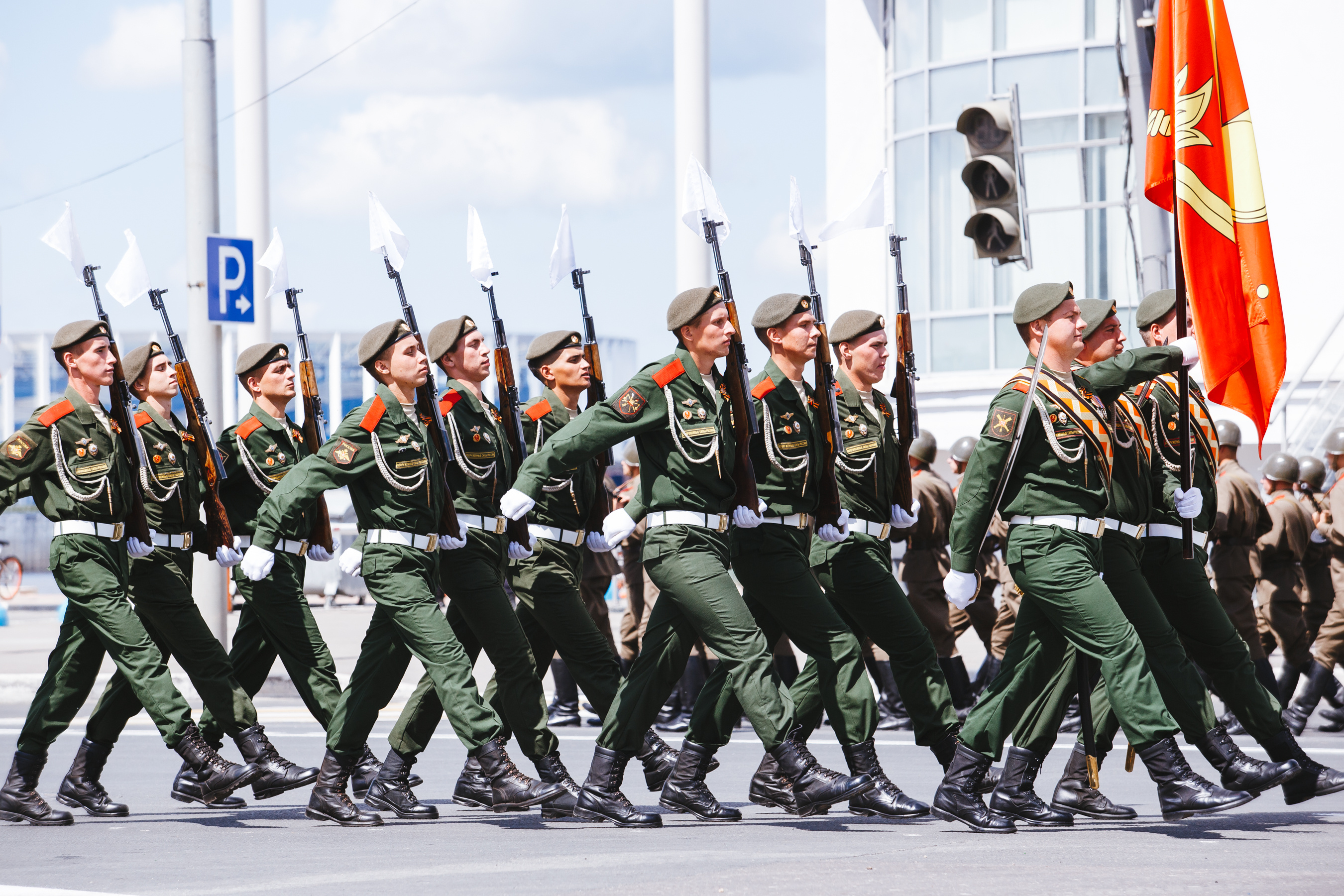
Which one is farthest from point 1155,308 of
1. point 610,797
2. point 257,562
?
point 257,562

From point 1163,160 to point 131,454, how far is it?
4.48m

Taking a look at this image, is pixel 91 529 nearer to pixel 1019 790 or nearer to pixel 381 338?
pixel 381 338

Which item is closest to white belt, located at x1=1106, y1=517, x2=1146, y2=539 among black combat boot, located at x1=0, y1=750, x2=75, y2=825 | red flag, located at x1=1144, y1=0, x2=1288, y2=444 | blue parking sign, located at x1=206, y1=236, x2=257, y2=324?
red flag, located at x1=1144, y1=0, x2=1288, y2=444

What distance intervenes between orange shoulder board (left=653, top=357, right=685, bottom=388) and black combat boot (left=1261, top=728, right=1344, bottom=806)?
2.52 metres

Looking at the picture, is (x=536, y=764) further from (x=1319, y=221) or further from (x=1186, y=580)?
(x=1319, y=221)

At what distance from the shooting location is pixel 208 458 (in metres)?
8.11

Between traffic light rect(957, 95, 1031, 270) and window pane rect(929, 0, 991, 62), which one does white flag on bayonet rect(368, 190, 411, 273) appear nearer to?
traffic light rect(957, 95, 1031, 270)

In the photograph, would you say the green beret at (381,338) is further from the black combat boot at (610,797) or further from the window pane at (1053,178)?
the window pane at (1053,178)

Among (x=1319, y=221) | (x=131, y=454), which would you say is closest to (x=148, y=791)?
(x=131, y=454)

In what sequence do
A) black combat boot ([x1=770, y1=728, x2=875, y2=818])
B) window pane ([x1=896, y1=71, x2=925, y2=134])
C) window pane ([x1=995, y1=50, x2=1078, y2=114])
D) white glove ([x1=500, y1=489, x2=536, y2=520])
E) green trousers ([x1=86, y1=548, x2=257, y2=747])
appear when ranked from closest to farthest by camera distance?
1. black combat boot ([x1=770, y1=728, x2=875, y2=818])
2. white glove ([x1=500, y1=489, x2=536, y2=520])
3. green trousers ([x1=86, y1=548, x2=257, y2=747])
4. window pane ([x1=995, y1=50, x2=1078, y2=114])
5. window pane ([x1=896, y1=71, x2=925, y2=134])

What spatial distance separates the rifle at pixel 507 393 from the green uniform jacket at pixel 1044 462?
2169mm

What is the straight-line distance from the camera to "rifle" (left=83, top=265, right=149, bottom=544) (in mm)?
7547

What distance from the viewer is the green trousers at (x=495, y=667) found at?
748 centimetres

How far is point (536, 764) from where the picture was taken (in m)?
7.50
